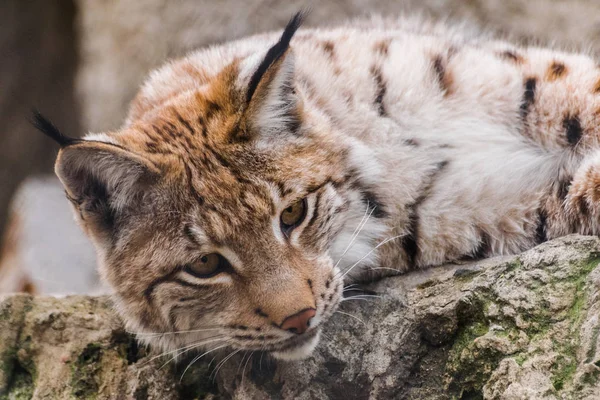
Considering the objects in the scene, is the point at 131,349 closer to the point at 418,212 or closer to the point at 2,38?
the point at 418,212

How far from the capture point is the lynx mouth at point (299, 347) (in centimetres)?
284

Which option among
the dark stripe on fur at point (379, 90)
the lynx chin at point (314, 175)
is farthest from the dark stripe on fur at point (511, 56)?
the dark stripe on fur at point (379, 90)

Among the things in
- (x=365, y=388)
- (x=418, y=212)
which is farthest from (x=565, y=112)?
(x=365, y=388)

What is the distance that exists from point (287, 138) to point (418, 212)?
2.49ft

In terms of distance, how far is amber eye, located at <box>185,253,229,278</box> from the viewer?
2928mm

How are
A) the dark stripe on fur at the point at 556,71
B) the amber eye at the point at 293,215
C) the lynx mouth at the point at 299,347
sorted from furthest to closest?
the dark stripe on fur at the point at 556,71
the amber eye at the point at 293,215
the lynx mouth at the point at 299,347

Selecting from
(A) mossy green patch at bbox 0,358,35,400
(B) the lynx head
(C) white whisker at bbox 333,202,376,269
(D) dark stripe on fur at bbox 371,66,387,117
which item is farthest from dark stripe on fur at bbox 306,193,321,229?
(A) mossy green patch at bbox 0,358,35,400

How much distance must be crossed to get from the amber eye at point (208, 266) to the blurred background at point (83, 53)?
2.50m

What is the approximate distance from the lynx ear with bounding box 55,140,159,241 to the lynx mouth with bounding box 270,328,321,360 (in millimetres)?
893

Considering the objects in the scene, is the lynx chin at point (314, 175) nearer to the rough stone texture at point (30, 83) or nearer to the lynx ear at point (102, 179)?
the lynx ear at point (102, 179)

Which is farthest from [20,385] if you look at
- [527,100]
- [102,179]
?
[527,100]

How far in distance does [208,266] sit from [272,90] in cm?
80

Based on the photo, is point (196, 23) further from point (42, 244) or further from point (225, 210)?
point (225, 210)

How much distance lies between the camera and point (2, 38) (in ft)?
19.3
